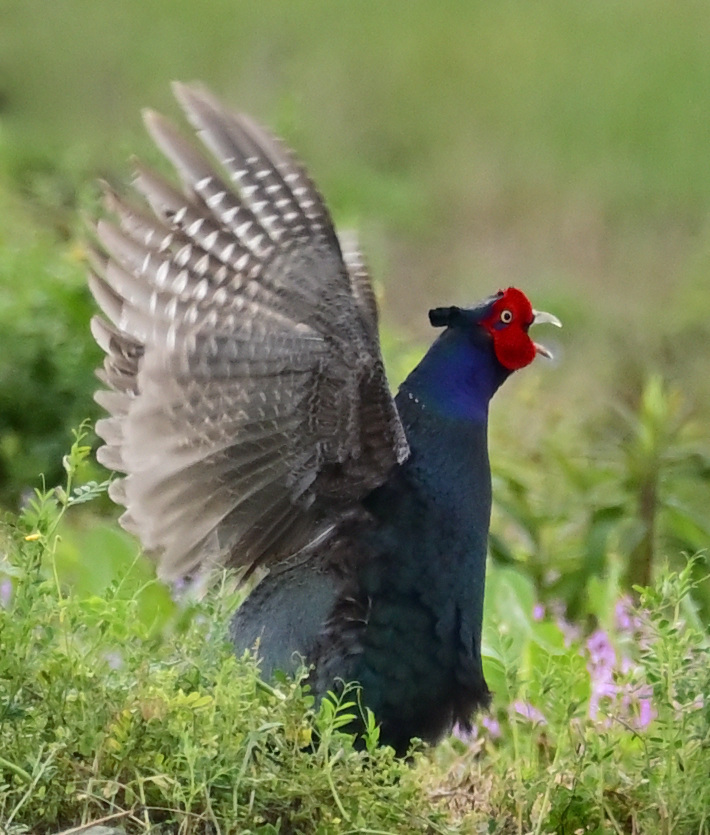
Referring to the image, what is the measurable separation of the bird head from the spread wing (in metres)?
0.26

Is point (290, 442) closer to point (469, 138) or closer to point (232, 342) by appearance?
point (232, 342)

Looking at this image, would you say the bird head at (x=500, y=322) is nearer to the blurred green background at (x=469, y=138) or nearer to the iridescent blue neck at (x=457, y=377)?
the iridescent blue neck at (x=457, y=377)

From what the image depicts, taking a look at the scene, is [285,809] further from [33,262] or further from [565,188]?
[565,188]

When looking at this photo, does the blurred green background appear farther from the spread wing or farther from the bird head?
the spread wing

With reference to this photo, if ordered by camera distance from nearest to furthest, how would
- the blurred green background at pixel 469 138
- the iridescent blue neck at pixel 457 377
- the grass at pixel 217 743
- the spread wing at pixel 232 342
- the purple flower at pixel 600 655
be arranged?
the grass at pixel 217 743, the spread wing at pixel 232 342, the iridescent blue neck at pixel 457 377, the purple flower at pixel 600 655, the blurred green background at pixel 469 138

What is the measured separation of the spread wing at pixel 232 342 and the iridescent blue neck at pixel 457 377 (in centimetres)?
17

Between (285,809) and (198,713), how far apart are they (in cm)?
17

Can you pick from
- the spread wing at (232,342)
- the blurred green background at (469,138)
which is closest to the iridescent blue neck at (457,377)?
the spread wing at (232,342)

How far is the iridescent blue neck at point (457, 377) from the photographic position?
7.23ft

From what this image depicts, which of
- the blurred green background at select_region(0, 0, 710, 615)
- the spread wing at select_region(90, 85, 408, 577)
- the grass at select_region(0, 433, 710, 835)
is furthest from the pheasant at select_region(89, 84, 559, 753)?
the blurred green background at select_region(0, 0, 710, 615)

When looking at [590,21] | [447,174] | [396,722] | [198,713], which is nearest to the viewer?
[198,713]

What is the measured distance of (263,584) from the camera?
7.14 ft

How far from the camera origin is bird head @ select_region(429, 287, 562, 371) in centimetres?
225

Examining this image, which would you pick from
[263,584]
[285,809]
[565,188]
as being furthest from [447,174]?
[285,809]
